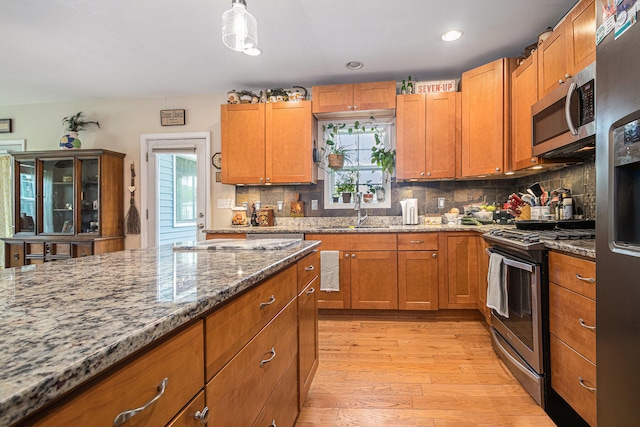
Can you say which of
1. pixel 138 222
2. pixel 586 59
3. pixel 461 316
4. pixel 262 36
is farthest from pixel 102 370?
pixel 138 222

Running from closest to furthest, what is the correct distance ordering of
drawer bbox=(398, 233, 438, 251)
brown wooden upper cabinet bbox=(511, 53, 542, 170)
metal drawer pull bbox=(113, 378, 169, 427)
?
metal drawer pull bbox=(113, 378, 169, 427) < brown wooden upper cabinet bbox=(511, 53, 542, 170) < drawer bbox=(398, 233, 438, 251)

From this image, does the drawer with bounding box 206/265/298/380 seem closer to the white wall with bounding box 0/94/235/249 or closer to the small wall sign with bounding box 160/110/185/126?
the white wall with bounding box 0/94/235/249

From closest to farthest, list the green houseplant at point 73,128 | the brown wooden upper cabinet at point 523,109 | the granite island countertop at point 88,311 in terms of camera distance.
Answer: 1. the granite island countertop at point 88,311
2. the brown wooden upper cabinet at point 523,109
3. the green houseplant at point 73,128

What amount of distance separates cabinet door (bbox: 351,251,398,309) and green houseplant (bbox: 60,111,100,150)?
3.72 meters

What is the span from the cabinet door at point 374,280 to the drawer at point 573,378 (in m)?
1.51

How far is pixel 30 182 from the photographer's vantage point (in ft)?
13.7

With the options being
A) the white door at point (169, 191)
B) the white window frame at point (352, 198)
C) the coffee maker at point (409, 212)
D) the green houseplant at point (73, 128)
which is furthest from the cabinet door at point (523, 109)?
the green houseplant at point (73, 128)

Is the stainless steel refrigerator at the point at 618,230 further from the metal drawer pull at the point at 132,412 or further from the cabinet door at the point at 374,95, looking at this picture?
the cabinet door at the point at 374,95

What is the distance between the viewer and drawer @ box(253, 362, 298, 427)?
1.12 metres

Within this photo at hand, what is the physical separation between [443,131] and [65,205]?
4.59 metres

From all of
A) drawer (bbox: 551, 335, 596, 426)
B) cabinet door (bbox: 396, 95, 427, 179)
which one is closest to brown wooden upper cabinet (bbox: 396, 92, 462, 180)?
cabinet door (bbox: 396, 95, 427, 179)

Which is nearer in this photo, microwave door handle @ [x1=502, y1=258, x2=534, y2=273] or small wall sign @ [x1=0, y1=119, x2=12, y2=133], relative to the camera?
microwave door handle @ [x1=502, y1=258, x2=534, y2=273]

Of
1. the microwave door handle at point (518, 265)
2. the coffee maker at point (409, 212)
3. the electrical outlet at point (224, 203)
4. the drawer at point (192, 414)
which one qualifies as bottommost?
the drawer at point (192, 414)

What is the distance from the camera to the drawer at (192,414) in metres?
0.62
